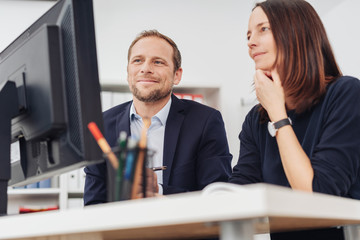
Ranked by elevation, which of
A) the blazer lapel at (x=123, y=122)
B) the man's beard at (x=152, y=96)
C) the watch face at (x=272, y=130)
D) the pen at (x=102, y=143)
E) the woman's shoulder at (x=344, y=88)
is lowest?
the pen at (x=102, y=143)

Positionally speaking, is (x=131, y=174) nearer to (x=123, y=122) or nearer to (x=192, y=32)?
(x=123, y=122)

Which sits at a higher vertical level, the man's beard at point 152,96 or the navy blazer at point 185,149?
the man's beard at point 152,96

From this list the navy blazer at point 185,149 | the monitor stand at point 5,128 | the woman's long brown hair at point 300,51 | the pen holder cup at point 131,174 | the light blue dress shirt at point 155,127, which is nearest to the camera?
the pen holder cup at point 131,174

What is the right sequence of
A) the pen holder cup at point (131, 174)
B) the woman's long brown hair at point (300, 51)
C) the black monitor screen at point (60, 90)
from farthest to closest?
the woman's long brown hair at point (300, 51) → the black monitor screen at point (60, 90) → the pen holder cup at point (131, 174)

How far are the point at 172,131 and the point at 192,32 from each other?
224cm

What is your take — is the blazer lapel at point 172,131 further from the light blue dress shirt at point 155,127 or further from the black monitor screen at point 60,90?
the black monitor screen at point 60,90

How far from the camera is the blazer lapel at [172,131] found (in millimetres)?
1660

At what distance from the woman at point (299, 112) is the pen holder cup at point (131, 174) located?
19.4 inches

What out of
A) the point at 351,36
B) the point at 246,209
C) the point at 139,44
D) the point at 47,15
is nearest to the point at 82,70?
the point at 47,15

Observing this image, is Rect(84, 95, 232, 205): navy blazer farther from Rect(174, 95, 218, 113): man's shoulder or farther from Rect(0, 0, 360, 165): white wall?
Rect(0, 0, 360, 165): white wall

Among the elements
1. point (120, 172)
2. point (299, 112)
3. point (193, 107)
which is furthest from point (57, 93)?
point (193, 107)

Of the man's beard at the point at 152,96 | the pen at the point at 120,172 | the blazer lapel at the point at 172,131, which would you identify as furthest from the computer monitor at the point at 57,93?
the man's beard at the point at 152,96

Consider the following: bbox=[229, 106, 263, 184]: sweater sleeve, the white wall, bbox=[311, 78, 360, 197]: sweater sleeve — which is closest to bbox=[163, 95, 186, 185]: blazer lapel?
bbox=[229, 106, 263, 184]: sweater sleeve

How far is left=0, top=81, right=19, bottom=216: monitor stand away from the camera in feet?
3.53
